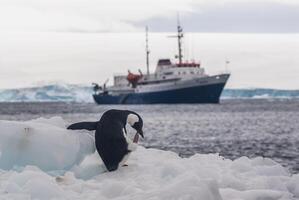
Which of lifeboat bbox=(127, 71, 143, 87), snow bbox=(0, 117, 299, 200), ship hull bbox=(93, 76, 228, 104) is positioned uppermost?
snow bbox=(0, 117, 299, 200)

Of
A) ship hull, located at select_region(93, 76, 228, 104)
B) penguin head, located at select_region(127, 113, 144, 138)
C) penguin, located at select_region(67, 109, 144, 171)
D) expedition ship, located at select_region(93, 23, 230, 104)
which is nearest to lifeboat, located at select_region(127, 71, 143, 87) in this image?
expedition ship, located at select_region(93, 23, 230, 104)

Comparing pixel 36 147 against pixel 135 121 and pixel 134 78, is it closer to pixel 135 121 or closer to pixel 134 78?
pixel 135 121

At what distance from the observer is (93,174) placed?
9.52 m

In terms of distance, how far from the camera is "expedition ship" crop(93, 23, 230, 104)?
11571 cm

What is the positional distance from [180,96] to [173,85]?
4426 millimetres

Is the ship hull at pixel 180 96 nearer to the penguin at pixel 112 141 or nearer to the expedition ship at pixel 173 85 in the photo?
the expedition ship at pixel 173 85

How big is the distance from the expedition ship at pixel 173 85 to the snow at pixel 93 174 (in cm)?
10296

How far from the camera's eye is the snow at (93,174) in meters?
7.91

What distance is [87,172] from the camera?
9.50 meters

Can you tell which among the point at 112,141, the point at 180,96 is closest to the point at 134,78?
the point at 180,96

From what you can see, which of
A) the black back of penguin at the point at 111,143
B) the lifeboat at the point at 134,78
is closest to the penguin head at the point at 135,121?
the black back of penguin at the point at 111,143

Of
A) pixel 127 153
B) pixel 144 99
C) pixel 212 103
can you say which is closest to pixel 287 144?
pixel 127 153

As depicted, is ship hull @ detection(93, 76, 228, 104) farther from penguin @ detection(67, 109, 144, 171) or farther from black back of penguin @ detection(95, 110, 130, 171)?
black back of penguin @ detection(95, 110, 130, 171)

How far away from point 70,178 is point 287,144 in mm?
26179
